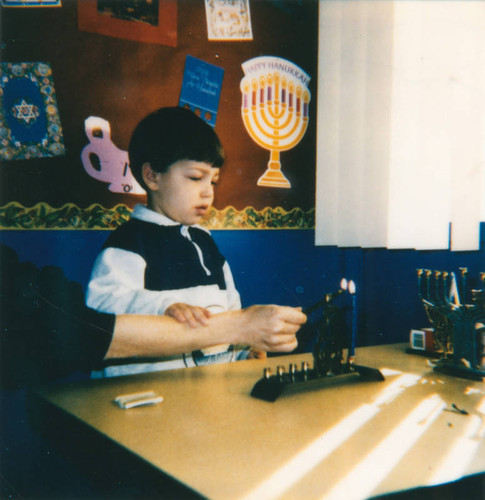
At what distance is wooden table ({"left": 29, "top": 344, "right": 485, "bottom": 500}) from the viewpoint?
633 mm

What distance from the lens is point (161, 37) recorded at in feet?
4.71

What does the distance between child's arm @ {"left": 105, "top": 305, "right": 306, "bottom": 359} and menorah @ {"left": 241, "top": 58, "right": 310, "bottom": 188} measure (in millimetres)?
670

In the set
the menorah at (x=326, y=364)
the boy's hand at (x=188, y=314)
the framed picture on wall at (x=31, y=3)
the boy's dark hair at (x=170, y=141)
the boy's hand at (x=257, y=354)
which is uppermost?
the framed picture on wall at (x=31, y=3)

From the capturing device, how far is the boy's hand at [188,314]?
1122mm

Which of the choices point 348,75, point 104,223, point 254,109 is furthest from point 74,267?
point 348,75

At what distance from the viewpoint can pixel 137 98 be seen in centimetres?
140

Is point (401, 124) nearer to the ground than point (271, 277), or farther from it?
farther from it

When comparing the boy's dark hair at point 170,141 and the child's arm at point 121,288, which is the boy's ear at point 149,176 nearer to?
the boy's dark hair at point 170,141

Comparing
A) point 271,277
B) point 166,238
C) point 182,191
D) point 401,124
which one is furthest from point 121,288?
point 401,124

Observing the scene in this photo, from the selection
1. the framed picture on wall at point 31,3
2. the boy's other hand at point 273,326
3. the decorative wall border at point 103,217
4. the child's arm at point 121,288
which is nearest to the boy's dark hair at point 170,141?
the decorative wall border at point 103,217

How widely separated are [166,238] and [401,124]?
963 millimetres

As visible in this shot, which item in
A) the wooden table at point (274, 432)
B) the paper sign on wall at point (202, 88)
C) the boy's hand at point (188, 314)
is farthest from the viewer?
the paper sign on wall at point (202, 88)

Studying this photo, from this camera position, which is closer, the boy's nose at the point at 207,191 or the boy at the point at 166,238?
the boy at the point at 166,238

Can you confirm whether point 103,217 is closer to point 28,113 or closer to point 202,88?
point 28,113
